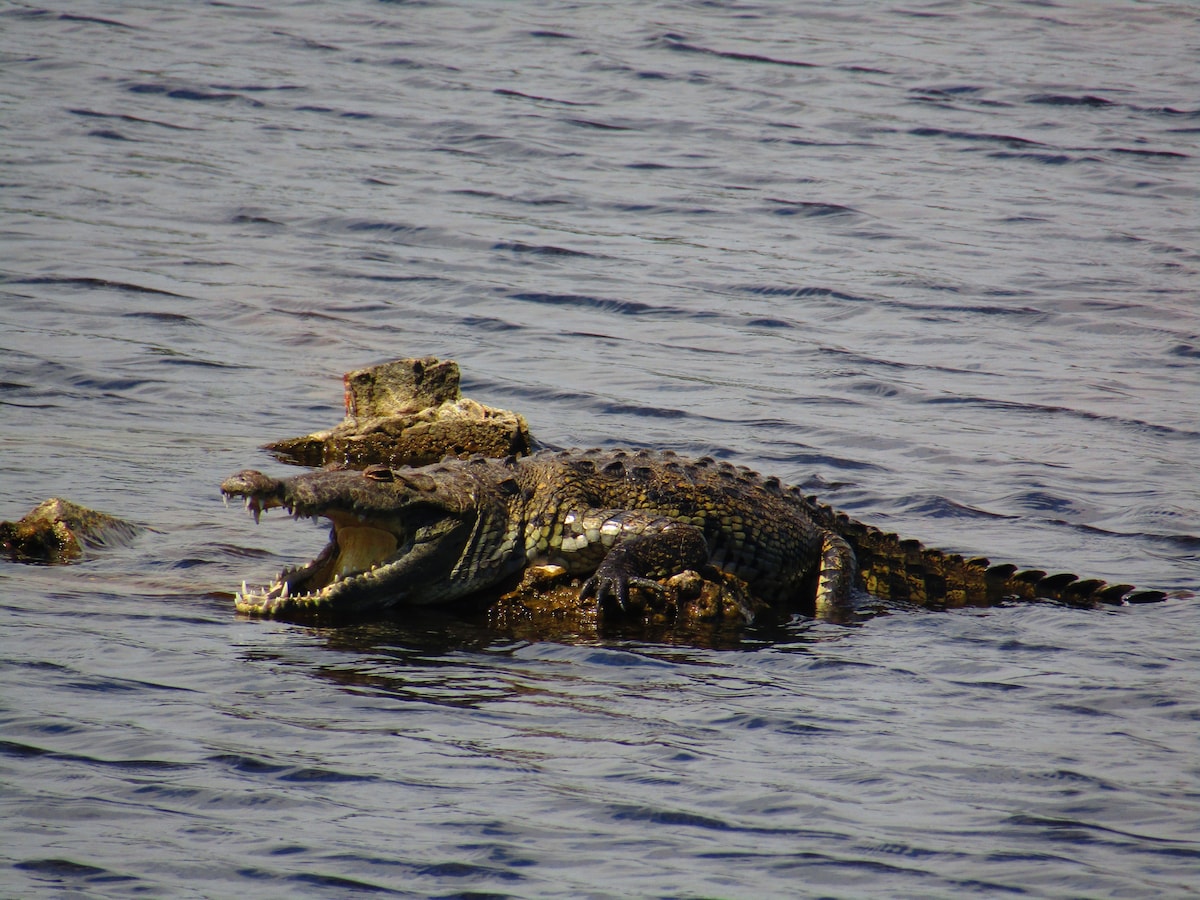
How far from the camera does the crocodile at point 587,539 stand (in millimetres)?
6336

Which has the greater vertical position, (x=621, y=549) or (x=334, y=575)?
(x=621, y=549)

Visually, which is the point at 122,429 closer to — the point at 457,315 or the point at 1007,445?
the point at 457,315

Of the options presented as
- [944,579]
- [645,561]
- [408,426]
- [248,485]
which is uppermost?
[248,485]

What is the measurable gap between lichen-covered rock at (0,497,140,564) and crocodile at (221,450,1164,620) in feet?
3.47

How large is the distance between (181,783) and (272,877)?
62 centimetres

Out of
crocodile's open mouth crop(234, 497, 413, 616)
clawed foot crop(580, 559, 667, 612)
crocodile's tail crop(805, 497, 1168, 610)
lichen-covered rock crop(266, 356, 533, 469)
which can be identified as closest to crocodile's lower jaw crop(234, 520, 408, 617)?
crocodile's open mouth crop(234, 497, 413, 616)

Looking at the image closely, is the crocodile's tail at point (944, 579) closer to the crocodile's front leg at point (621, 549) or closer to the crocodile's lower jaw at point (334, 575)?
the crocodile's front leg at point (621, 549)

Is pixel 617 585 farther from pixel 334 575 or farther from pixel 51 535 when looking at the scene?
pixel 51 535

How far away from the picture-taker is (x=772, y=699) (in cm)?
565

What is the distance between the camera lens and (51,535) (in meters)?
6.92

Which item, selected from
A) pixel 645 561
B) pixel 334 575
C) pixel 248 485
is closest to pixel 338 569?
pixel 334 575

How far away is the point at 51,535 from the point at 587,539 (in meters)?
2.46

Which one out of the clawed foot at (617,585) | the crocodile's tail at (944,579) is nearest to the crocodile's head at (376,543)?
the clawed foot at (617,585)

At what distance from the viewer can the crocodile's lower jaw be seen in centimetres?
630
